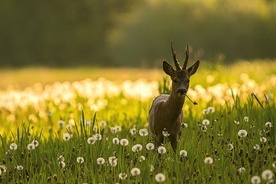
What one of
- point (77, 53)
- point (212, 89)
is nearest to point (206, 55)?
point (77, 53)

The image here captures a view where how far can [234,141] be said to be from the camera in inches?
229

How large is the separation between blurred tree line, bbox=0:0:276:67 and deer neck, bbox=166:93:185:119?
16194 mm

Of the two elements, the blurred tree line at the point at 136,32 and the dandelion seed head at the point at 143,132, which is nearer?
the dandelion seed head at the point at 143,132

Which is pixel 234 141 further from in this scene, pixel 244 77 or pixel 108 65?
pixel 108 65

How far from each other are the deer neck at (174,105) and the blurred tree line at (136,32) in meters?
16.2

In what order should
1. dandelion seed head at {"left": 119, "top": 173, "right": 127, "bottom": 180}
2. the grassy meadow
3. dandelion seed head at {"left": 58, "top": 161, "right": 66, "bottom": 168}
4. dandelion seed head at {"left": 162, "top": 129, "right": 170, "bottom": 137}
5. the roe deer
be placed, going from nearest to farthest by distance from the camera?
dandelion seed head at {"left": 119, "top": 173, "right": 127, "bottom": 180}, the grassy meadow, dandelion seed head at {"left": 58, "top": 161, "right": 66, "bottom": 168}, the roe deer, dandelion seed head at {"left": 162, "top": 129, "right": 170, "bottom": 137}

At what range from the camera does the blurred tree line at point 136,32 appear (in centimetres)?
2497

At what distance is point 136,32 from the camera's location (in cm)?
2675

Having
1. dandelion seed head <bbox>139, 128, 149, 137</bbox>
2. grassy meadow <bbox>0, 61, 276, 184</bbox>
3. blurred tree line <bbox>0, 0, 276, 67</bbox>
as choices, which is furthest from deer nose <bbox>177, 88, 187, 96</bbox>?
blurred tree line <bbox>0, 0, 276, 67</bbox>

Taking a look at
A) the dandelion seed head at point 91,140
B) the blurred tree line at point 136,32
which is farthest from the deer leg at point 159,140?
the blurred tree line at point 136,32

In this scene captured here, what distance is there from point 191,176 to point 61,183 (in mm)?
1029

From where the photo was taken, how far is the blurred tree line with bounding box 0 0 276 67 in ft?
81.9

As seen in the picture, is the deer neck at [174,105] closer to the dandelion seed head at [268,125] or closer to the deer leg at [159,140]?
the deer leg at [159,140]

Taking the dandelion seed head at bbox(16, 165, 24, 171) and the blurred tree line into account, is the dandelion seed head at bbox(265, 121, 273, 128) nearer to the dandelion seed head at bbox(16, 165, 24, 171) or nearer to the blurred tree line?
the dandelion seed head at bbox(16, 165, 24, 171)
